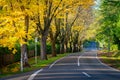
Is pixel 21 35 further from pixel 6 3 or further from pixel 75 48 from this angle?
pixel 75 48

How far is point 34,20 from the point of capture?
5412 centimetres

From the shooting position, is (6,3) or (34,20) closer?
(6,3)

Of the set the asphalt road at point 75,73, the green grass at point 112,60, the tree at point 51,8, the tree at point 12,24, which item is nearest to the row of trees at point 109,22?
the green grass at point 112,60

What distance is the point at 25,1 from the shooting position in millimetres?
39594

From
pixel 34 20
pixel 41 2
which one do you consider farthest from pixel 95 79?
pixel 34 20

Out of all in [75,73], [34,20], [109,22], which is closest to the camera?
[75,73]

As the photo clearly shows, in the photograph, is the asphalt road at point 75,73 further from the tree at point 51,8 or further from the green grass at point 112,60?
the tree at point 51,8

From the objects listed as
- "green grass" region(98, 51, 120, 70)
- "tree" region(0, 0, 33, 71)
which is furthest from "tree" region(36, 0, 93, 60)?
"tree" region(0, 0, 33, 71)

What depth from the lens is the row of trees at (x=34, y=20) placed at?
110 feet

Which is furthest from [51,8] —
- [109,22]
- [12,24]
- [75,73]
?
[75,73]

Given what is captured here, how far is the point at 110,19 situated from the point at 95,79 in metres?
51.8

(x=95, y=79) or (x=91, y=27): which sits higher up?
(x=91, y=27)

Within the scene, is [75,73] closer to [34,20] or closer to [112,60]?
[34,20]

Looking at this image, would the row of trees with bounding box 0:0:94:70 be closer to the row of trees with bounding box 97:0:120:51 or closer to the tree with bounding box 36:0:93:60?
the tree with bounding box 36:0:93:60
